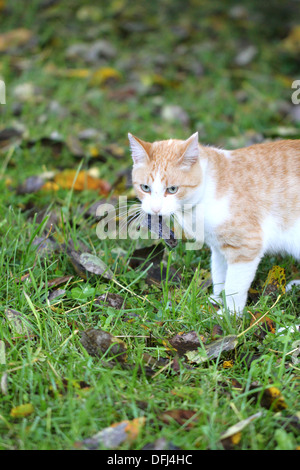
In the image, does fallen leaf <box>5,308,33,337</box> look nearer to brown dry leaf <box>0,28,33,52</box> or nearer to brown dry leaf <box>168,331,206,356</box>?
brown dry leaf <box>168,331,206,356</box>

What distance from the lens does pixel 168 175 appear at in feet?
9.02

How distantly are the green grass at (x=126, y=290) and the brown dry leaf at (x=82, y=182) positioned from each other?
4.0 inches

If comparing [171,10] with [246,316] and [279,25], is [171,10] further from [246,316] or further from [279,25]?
[246,316]

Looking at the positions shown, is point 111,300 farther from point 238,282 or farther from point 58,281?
point 238,282

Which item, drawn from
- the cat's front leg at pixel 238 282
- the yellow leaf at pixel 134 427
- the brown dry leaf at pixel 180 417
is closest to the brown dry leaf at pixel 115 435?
the yellow leaf at pixel 134 427

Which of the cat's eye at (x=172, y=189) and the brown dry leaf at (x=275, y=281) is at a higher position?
the cat's eye at (x=172, y=189)

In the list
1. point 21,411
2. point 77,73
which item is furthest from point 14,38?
point 21,411

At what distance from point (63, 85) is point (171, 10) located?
2243mm

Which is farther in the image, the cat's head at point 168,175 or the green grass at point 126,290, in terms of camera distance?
the cat's head at point 168,175

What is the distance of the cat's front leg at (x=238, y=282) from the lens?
110 inches

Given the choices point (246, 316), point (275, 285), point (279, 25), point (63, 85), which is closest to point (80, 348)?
point (246, 316)

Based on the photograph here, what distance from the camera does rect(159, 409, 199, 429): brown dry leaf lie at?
199cm

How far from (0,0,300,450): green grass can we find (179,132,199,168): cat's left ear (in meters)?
0.53

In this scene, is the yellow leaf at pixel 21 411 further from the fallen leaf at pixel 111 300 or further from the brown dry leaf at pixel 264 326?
the brown dry leaf at pixel 264 326
